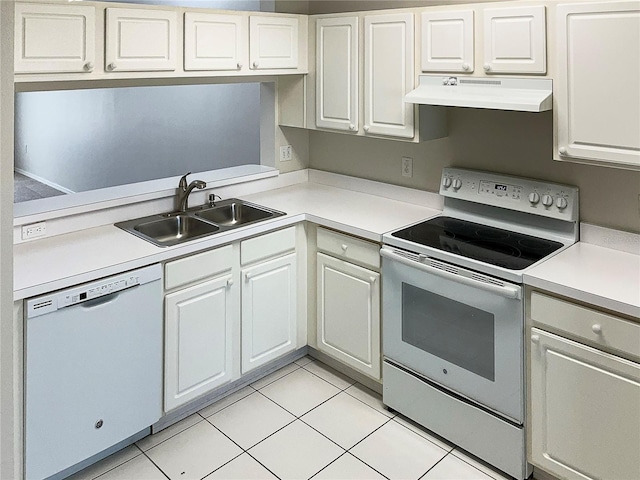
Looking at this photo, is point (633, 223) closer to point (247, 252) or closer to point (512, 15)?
point (512, 15)

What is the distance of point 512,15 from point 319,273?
1524mm

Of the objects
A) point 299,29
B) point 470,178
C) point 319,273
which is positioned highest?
point 299,29

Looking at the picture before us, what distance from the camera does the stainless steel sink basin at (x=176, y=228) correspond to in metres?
2.75

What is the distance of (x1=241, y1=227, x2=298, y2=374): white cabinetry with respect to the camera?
8.98ft

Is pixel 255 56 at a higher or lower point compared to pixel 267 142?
higher

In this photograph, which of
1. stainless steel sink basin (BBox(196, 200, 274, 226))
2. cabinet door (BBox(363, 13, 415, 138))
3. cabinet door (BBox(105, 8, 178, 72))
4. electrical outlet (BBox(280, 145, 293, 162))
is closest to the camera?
cabinet door (BBox(105, 8, 178, 72))

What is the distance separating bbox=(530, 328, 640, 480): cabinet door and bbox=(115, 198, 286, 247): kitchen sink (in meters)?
1.48

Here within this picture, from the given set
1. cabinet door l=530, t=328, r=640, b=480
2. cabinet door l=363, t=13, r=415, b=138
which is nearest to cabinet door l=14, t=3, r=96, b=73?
cabinet door l=363, t=13, r=415, b=138

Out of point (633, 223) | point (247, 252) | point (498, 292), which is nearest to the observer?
point (498, 292)

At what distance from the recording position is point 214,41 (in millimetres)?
2723

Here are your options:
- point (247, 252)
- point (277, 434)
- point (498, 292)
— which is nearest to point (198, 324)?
point (247, 252)

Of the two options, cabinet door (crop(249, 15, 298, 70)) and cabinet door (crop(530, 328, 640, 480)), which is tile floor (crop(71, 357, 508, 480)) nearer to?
cabinet door (crop(530, 328, 640, 480))

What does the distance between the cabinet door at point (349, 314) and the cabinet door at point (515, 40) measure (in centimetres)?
109

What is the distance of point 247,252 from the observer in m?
2.70
